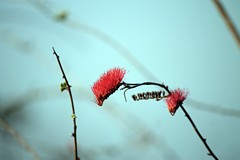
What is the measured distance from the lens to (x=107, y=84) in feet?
2.19

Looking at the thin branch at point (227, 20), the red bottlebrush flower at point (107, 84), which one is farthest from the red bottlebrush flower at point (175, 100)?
the thin branch at point (227, 20)

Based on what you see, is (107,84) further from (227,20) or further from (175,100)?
(227,20)

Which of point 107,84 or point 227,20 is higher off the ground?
point 107,84

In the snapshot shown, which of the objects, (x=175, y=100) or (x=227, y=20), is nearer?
(x=227, y=20)

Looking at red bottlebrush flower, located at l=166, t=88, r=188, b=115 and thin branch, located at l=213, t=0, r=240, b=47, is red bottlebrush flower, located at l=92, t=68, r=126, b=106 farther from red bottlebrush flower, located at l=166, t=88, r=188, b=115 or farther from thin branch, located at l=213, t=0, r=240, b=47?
thin branch, located at l=213, t=0, r=240, b=47

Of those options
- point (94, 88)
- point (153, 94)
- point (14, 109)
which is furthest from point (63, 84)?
point (14, 109)

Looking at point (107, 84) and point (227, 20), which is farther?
point (107, 84)

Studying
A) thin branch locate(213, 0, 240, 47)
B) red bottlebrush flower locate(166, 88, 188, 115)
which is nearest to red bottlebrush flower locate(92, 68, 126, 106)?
red bottlebrush flower locate(166, 88, 188, 115)

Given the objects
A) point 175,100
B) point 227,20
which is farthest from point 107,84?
point 227,20

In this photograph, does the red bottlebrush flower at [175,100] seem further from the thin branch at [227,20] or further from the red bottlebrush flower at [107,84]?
the thin branch at [227,20]

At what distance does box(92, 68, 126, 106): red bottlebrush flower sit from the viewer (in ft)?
2.17

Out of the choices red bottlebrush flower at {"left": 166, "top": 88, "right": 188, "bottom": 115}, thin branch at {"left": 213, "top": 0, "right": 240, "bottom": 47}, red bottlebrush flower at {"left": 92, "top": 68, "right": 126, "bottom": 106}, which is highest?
red bottlebrush flower at {"left": 92, "top": 68, "right": 126, "bottom": 106}

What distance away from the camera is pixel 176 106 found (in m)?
0.61

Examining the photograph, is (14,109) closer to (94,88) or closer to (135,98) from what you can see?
(94,88)
